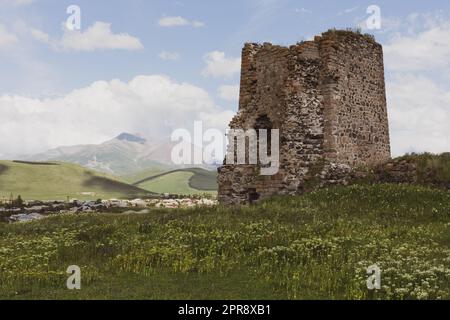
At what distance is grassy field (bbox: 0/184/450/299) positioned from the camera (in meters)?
10.5

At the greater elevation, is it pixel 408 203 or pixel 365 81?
pixel 365 81

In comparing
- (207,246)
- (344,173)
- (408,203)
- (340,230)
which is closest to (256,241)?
(207,246)

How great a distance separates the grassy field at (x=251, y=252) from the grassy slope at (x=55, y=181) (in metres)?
66.8

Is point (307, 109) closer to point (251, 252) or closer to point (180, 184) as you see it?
point (251, 252)

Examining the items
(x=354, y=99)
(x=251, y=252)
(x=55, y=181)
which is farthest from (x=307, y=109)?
(x=55, y=181)

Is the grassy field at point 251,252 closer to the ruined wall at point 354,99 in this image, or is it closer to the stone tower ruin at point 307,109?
the stone tower ruin at point 307,109

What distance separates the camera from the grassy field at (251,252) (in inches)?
412

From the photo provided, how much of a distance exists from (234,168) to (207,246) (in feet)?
45.3

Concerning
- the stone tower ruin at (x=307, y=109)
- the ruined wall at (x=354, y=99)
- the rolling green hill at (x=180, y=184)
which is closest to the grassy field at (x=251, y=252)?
the stone tower ruin at (x=307, y=109)

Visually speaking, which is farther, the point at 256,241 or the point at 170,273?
the point at 256,241

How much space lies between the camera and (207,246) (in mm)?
14617

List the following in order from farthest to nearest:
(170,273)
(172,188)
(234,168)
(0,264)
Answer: (172,188)
(234,168)
(0,264)
(170,273)
